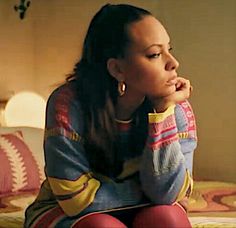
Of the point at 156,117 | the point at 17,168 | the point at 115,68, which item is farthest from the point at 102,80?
the point at 17,168

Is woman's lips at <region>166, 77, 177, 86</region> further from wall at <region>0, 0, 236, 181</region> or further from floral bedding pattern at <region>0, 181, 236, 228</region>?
wall at <region>0, 0, 236, 181</region>

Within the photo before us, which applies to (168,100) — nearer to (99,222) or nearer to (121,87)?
(121,87)

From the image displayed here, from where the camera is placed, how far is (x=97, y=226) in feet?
3.64

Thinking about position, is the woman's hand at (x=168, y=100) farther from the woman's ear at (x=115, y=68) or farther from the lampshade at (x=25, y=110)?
the lampshade at (x=25, y=110)


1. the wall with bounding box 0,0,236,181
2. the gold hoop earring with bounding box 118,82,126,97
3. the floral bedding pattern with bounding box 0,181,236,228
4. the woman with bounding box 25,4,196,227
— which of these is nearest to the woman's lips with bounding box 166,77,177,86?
the woman with bounding box 25,4,196,227

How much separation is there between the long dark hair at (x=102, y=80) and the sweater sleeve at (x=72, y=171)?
0.02m

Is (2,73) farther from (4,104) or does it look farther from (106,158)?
(106,158)

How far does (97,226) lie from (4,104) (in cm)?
163

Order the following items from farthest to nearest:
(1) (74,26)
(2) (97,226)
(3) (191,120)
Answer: (1) (74,26) < (3) (191,120) < (2) (97,226)

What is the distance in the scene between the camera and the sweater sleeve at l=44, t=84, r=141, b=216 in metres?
1.18

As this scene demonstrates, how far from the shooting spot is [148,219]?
3.79 ft

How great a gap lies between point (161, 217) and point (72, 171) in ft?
0.71

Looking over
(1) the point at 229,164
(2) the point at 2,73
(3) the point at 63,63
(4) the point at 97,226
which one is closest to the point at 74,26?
(3) the point at 63,63

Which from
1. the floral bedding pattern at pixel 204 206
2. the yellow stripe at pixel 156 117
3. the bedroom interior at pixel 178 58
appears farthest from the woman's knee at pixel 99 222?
the bedroom interior at pixel 178 58
